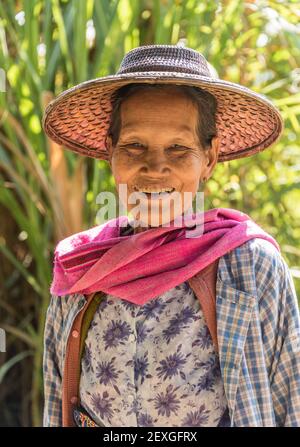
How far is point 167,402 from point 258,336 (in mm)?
197

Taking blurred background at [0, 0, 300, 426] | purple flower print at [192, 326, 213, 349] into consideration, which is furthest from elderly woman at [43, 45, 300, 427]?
blurred background at [0, 0, 300, 426]

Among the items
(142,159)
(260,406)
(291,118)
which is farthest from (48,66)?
(260,406)

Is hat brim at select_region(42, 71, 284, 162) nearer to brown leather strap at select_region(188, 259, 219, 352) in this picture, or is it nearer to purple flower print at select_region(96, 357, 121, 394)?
brown leather strap at select_region(188, 259, 219, 352)

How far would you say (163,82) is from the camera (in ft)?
3.92

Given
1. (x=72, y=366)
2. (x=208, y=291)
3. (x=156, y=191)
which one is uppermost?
(x=156, y=191)

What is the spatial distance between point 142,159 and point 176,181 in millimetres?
73

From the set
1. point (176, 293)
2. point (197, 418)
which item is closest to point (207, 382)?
point (197, 418)

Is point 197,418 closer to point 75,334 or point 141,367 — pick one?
point 141,367

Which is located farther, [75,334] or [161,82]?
[75,334]

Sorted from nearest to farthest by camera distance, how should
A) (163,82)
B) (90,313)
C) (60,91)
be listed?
(163,82) < (90,313) < (60,91)

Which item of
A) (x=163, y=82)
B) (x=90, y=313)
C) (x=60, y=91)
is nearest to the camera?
(x=163, y=82)

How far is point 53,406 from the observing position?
1.44 m

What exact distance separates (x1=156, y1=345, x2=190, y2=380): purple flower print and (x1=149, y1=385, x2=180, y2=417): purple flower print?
0.07ft

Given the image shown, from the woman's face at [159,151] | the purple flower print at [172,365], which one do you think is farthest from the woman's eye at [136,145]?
the purple flower print at [172,365]
